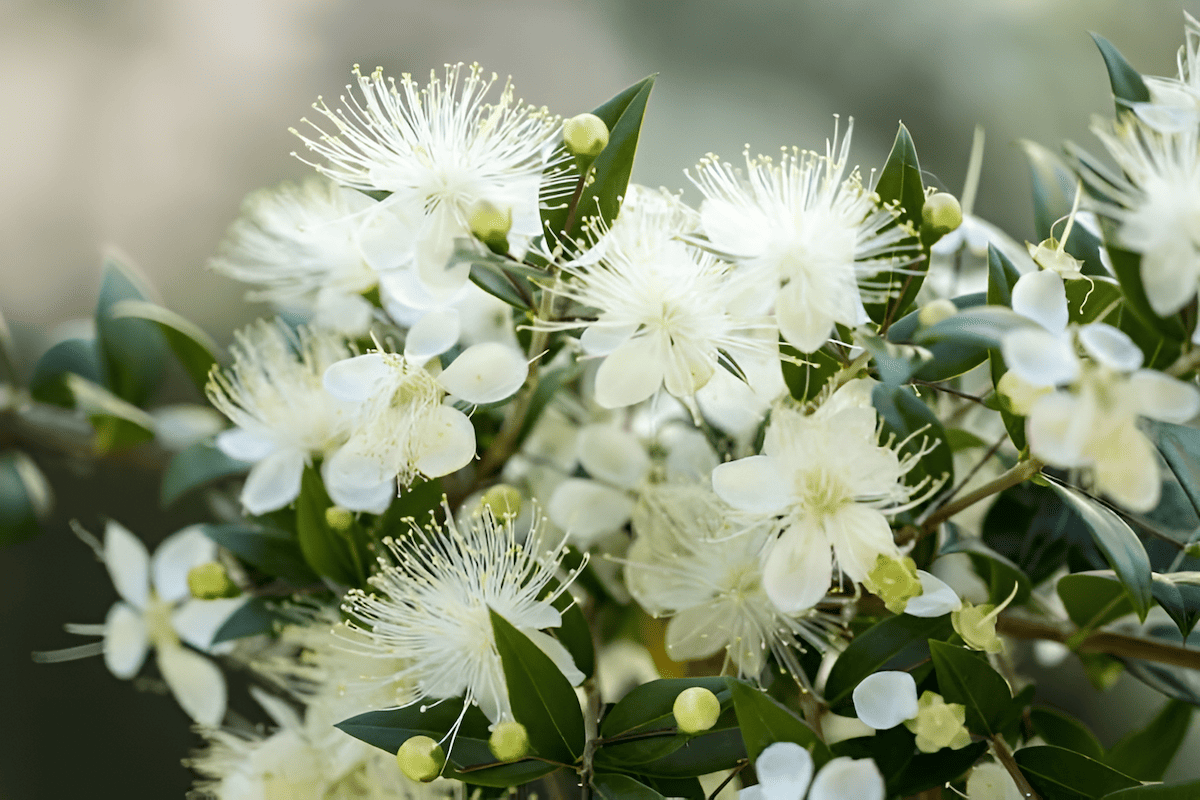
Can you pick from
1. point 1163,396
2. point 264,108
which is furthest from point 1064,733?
point 264,108

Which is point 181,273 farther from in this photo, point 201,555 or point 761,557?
point 761,557

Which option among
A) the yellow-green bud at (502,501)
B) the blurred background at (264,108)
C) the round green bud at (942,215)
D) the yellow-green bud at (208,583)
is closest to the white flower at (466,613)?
the yellow-green bud at (502,501)

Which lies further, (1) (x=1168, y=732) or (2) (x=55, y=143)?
(2) (x=55, y=143)

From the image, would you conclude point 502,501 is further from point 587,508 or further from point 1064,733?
point 1064,733

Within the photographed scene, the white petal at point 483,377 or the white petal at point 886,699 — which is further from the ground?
the white petal at point 483,377

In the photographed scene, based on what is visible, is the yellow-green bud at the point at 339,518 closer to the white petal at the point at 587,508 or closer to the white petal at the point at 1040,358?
the white petal at the point at 587,508

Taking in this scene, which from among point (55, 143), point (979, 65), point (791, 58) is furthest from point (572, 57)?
point (55, 143)

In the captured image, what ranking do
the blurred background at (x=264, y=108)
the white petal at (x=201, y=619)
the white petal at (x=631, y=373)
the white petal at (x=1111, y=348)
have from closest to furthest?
the white petal at (x=1111, y=348), the white petal at (x=631, y=373), the white petal at (x=201, y=619), the blurred background at (x=264, y=108)

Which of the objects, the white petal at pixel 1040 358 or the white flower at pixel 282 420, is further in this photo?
the white flower at pixel 282 420
